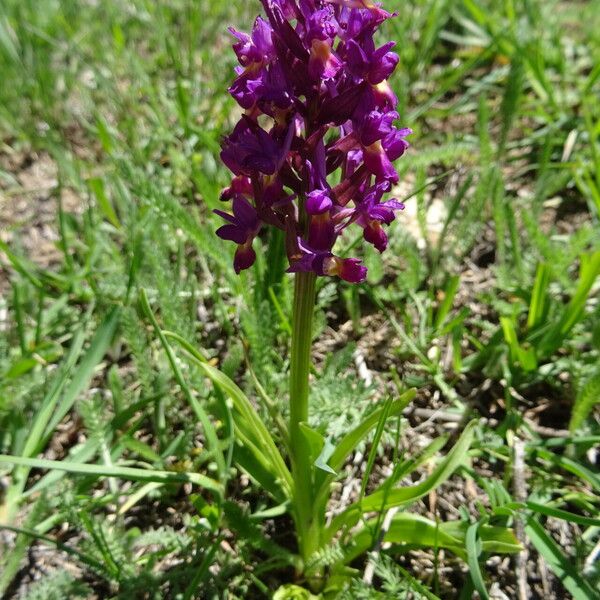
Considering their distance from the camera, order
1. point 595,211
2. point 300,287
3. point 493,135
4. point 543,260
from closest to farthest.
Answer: point 300,287 → point 543,260 → point 595,211 → point 493,135

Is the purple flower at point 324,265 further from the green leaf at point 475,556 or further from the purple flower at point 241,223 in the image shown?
the green leaf at point 475,556

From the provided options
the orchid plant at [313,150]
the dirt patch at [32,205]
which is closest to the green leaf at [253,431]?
the orchid plant at [313,150]

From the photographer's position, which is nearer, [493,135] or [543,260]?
[543,260]

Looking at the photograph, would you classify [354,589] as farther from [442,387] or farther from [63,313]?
[63,313]

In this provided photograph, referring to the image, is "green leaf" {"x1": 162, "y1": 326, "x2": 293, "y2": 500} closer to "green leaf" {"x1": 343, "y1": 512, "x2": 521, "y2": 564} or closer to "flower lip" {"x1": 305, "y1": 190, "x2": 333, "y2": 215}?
"green leaf" {"x1": 343, "y1": 512, "x2": 521, "y2": 564}

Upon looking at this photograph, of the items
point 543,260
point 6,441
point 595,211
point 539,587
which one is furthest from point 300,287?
point 595,211

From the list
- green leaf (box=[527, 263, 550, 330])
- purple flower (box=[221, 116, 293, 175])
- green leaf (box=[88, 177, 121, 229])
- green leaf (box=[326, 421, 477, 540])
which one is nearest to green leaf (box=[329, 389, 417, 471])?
green leaf (box=[326, 421, 477, 540])
